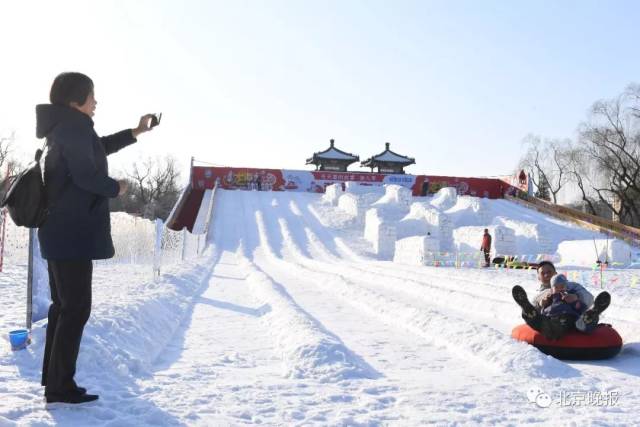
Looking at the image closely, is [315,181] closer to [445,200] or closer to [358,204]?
[358,204]

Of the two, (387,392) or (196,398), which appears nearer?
(196,398)

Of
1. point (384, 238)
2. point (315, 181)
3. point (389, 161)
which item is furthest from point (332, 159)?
point (384, 238)

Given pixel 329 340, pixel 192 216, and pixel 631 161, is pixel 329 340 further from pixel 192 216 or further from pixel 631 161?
pixel 631 161

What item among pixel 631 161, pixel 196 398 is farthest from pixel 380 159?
pixel 196 398

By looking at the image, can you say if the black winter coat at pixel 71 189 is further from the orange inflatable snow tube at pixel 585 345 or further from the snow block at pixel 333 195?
the snow block at pixel 333 195

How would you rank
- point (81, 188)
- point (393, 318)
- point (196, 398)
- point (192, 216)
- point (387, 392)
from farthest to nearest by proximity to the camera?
point (192, 216) → point (393, 318) → point (387, 392) → point (196, 398) → point (81, 188)

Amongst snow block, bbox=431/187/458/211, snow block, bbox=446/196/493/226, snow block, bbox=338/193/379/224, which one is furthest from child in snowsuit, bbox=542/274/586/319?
snow block, bbox=338/193/379/224

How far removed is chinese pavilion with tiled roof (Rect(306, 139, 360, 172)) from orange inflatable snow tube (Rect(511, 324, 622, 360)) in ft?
165

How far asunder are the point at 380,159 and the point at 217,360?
5294cm

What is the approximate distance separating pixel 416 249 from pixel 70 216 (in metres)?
17.7

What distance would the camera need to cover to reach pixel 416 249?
19.7m

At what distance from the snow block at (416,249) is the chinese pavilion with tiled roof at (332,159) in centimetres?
3360

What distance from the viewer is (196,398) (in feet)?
10.4

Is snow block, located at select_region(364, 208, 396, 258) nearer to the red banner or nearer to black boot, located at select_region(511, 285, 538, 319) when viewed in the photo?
black boot, located at select_region(511, 285, 538, 319)
